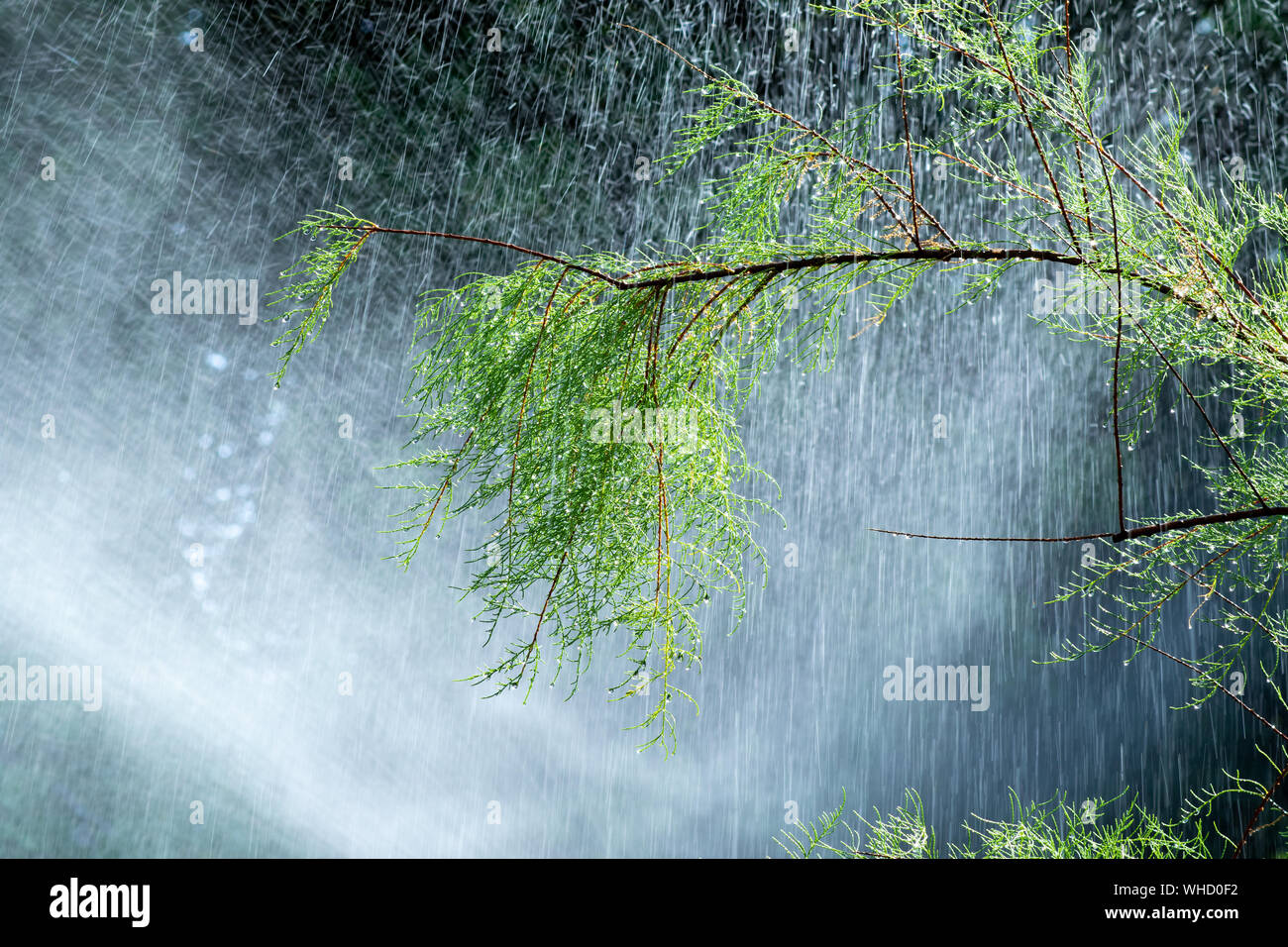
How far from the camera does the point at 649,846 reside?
593cm

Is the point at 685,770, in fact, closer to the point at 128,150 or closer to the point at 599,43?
the point at 599,43

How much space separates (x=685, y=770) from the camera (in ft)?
20.2

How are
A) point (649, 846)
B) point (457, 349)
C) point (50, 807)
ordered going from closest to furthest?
point (457, 349), point (50, 807), point (649, 846)

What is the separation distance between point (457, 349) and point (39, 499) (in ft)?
16.7

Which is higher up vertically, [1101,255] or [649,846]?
[1101,255]

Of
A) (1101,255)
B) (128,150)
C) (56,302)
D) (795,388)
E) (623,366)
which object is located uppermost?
(128,150)

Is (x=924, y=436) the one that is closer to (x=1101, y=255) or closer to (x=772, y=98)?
(x=772, y=98)

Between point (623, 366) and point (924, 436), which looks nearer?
point (623, 366)

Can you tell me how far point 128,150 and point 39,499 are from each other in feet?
6.28
